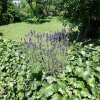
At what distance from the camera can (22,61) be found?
4.65 m

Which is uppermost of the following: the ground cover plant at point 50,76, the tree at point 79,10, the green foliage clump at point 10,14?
the ground cover plant at point 50,76

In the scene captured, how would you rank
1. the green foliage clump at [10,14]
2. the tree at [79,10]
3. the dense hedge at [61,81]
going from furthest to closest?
the green foliage clump at [10,14], the tree at [79,10], the dense hedge at [61,81]

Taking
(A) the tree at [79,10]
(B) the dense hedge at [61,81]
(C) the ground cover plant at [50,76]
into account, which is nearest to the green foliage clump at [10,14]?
(A) the tree at [79,10]

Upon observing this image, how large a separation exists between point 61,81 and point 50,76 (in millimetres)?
222

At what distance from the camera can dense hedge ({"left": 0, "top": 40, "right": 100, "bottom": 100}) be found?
10.8ft

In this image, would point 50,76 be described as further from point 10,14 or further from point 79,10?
point 10,14

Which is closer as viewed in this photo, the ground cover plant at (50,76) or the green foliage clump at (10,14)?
the ground cover plant at (50,76)

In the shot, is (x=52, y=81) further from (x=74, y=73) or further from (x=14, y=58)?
(x=14, y=58)

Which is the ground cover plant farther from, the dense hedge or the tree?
the tree

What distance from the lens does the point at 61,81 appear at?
11.0ft

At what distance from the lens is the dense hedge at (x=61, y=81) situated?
130 inches

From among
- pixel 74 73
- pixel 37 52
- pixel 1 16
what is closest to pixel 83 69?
pixel 74 73

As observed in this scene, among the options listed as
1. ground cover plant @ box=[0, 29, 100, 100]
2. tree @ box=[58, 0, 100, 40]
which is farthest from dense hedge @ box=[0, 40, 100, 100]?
tree @ box=[58, 0, 100, 40]

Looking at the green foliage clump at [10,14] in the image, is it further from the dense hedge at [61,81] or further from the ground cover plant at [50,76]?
the dense hedge at [61,81]
